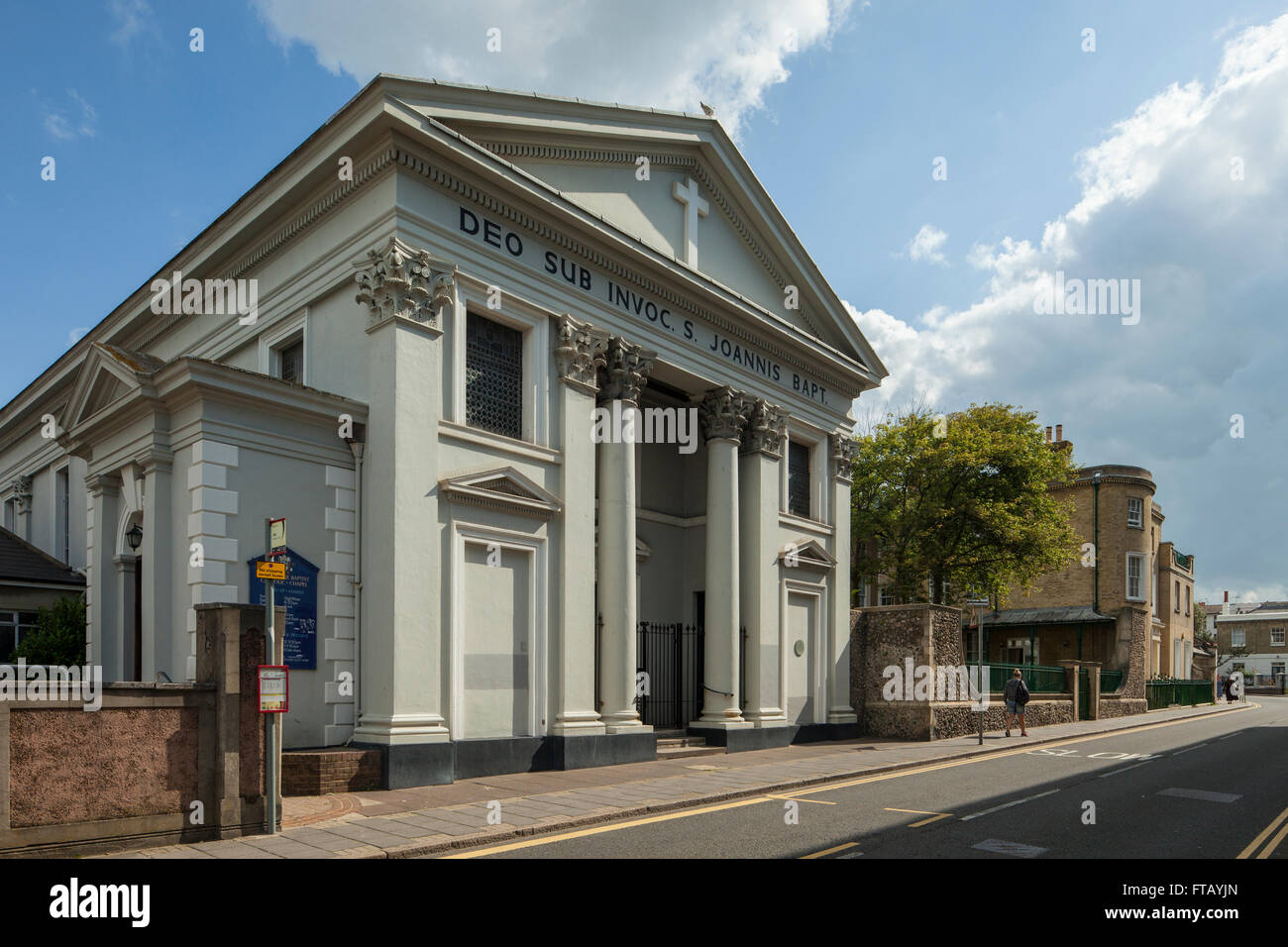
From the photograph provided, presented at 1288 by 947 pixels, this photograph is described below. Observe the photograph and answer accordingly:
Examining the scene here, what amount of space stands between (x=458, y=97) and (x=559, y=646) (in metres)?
9.36

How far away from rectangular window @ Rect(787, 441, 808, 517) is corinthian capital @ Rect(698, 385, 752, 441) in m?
2.87

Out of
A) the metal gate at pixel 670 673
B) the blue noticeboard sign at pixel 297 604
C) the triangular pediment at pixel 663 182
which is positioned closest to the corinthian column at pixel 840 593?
the triangular pediment at pixel 663 182

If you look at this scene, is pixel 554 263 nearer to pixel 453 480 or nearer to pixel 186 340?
pixel 453 480

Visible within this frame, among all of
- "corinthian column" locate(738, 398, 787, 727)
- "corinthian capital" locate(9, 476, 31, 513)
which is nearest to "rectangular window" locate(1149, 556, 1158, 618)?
"corinthian column" locate(738, 398, 787, 727)

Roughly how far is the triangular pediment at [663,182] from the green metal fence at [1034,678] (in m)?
10.9

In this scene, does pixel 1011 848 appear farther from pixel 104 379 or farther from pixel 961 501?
pixel 961 501

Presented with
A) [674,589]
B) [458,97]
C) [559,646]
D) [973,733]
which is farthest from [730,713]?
[458,97]

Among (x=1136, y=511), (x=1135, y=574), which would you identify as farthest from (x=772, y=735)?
(x=1136, y=511)

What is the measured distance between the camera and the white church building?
14234mm

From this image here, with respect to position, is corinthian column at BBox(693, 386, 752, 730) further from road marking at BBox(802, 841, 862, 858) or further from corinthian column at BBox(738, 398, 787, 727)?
road marking at BBox(802, 841, 862, 858)

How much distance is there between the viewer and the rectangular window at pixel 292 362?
57.0 feet

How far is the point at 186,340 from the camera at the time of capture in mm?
20734
